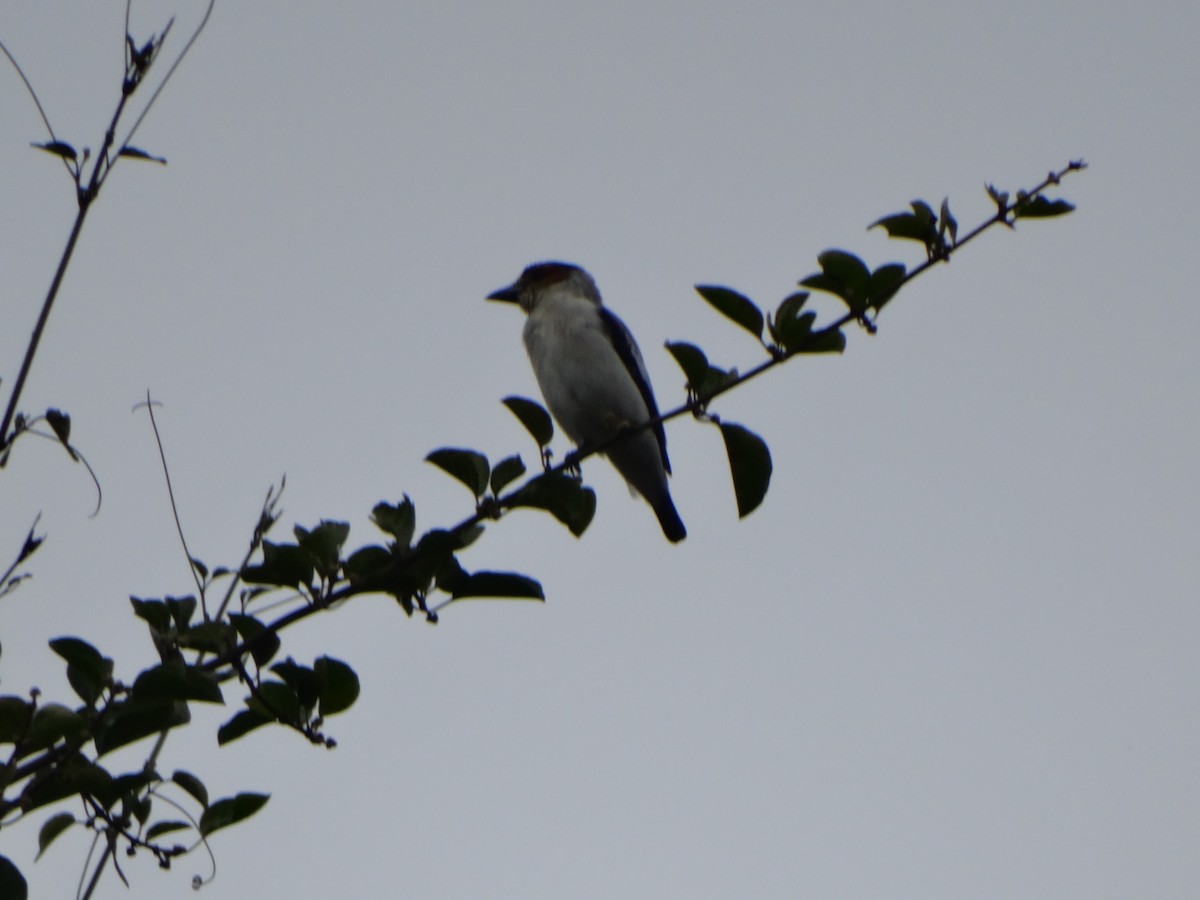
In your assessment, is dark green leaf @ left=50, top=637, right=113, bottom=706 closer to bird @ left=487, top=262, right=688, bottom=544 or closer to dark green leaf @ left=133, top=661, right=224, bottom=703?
dark green leaf @ left=133, top=661, right=224, bottom=703

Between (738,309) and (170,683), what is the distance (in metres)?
1.45

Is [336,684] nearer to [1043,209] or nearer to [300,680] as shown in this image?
[300,680]

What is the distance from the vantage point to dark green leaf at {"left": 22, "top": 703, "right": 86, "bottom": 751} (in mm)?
2260

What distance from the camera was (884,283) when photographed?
277 centimetres

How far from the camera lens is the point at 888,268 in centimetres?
276

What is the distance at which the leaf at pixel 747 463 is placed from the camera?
293 cm

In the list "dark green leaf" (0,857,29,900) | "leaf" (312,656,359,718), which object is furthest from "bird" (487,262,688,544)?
"dark green leaf" (0,857,29,900)

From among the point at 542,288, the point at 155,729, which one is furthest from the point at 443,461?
the point at 542,288

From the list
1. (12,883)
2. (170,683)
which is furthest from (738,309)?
(12,883)

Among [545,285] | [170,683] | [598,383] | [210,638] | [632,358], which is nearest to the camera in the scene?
[170,683]

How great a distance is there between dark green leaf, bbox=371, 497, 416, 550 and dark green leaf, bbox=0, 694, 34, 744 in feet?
2.40

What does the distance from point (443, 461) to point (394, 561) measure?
0.39 meters

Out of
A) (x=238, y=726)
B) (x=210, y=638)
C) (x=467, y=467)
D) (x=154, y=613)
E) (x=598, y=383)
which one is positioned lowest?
(x=238, y=726)

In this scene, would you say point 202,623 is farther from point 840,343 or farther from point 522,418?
point 840,343
